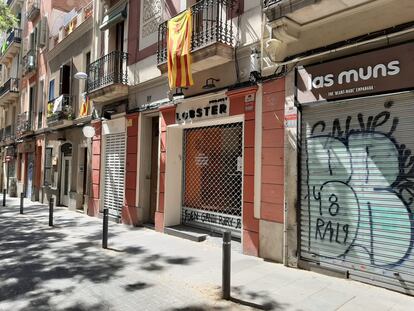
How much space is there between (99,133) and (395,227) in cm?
Answer: 1028

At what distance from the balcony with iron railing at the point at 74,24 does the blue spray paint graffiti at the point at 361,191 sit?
460 inches

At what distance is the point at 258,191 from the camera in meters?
7.12

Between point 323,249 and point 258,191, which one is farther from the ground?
point 258,191

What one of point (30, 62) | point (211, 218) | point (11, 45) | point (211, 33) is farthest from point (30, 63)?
point (211, 218)

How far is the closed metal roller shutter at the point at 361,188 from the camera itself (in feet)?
16.6

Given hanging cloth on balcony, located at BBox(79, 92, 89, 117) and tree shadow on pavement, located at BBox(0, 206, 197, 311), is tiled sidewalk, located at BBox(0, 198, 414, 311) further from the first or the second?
hanging cloth on balcony, located at BBox(79, 92, 89, 117)

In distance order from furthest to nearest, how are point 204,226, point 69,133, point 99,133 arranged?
point 69,133 < point 99,133 < point 204,226

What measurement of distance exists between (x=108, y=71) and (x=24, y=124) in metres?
12.3

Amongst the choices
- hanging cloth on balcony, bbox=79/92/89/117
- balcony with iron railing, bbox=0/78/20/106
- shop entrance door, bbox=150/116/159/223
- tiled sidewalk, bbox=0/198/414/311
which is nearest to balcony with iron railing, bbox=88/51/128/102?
hanging cloth on balcony, bbox=79/92/89/117

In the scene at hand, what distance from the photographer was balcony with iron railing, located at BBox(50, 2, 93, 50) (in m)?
14.6

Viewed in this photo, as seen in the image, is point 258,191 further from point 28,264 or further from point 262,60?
point 28,264

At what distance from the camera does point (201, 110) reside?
8.63 metres

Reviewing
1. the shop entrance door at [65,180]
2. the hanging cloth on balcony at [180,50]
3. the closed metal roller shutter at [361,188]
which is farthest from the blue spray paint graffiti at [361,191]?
the shop entrance door at [65,180]

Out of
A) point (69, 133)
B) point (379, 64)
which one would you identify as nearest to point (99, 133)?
point (69, 133)
